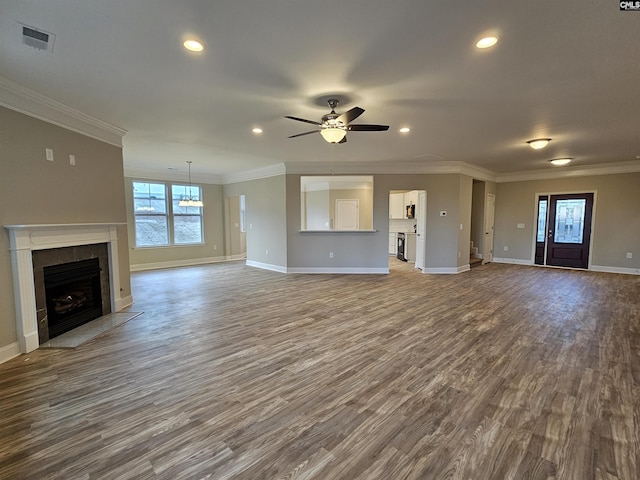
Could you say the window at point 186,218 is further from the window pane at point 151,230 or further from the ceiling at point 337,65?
the ceiling at point 337,65

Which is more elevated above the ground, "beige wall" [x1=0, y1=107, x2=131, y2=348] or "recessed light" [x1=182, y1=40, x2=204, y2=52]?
"recessed light" [x1=182, y1=40, x2=204, y2=52]

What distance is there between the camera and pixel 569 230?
8109 millimetres

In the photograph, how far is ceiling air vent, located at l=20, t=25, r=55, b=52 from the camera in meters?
2.14

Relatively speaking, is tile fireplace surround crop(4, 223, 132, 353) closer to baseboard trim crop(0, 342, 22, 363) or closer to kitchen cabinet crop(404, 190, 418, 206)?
baseboard trim crop(0, 342, 22, 363)

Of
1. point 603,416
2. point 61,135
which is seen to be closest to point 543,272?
point 603,416

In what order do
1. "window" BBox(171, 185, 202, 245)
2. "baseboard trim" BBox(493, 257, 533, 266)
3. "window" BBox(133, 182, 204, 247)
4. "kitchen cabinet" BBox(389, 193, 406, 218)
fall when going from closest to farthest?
"window" BBox(133, 182, 204, 247)
"window" BBox(171, 185, 202, 245)
"baseboard trim" BBox(493, 257, 533, 266)
"kitchen cabinet" BBox(389, 193, 406, 218)

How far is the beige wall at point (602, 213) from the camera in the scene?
23.6ft

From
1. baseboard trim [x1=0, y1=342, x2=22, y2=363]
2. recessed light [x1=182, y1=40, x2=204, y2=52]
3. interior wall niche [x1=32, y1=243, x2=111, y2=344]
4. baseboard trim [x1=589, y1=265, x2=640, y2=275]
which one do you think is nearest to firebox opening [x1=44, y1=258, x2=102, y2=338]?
interior wall niche [x1=32, y1=243, x2=111, y2=344]

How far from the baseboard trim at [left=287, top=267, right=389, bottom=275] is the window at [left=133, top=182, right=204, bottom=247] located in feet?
11.9

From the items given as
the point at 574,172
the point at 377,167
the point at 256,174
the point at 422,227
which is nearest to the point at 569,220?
the point at 574,172

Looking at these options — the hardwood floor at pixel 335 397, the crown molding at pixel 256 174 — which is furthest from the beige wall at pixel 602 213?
the crown molding at pixel 256 174

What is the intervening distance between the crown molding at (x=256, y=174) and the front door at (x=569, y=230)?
7.45 meters

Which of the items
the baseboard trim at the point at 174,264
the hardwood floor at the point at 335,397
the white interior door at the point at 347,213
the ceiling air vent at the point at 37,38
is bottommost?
the hardwood floor at the point at 335,397

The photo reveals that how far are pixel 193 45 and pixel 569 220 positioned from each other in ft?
32.0
